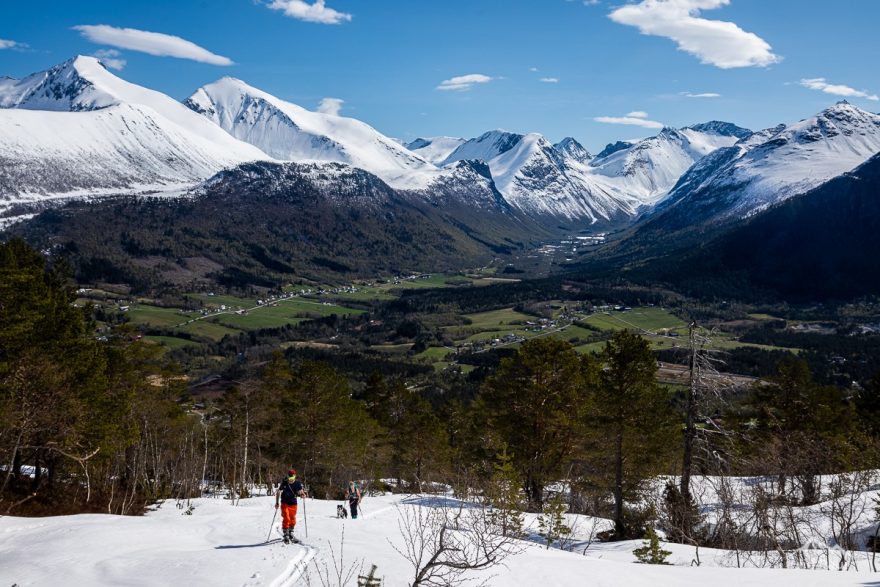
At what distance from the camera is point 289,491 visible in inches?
749

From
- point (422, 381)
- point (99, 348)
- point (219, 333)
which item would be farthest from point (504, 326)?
point (99, 348)

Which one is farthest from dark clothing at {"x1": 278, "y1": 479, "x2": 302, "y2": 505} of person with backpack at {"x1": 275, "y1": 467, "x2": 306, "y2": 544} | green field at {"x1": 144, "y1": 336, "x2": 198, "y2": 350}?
green field at {"x1": 144, "y1": 336, "x2": 198, "y2": 350}

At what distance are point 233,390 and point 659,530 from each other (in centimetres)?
3179

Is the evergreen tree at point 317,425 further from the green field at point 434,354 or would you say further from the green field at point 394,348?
the green field at point 394,348

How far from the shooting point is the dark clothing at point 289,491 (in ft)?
61.6

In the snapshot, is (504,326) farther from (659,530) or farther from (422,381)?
(659,530)

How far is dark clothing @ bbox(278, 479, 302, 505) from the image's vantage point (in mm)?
18769

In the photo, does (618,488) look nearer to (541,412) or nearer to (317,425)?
(541,412)

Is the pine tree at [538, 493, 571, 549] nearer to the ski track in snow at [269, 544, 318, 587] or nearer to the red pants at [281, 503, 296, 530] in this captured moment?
the ski track in snow at [269, 544, 318, 587]

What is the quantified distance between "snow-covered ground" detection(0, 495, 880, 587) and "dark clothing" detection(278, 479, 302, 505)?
128cm

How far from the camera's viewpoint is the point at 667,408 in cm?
3391

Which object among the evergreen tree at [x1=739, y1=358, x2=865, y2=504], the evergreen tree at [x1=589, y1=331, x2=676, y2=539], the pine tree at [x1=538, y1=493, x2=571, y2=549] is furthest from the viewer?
the evergreen tree at [x1=739, y1=358, x2=865, y2=504]

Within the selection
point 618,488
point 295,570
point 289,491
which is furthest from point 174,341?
point 295,570

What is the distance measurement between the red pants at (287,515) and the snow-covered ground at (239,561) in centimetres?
60
